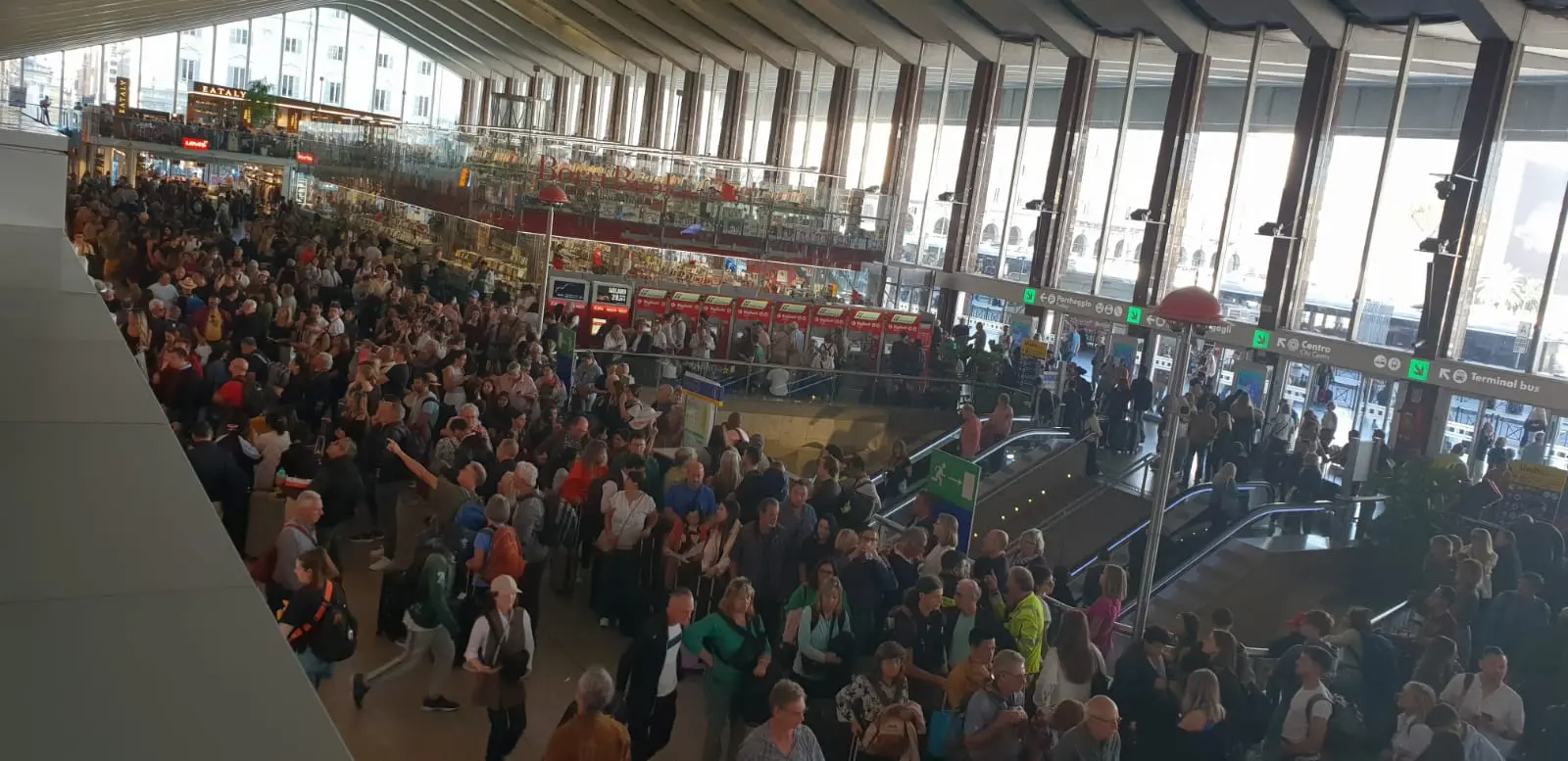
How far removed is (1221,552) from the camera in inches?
441

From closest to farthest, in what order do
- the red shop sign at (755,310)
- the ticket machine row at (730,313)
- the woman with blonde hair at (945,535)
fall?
the woman with blonde hair at (945,535), the ticket machine row at (730,313), the red shop sign at (755,310)

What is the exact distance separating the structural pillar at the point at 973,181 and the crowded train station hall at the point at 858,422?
0.10 metres

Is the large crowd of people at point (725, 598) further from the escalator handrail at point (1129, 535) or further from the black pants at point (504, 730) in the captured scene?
the escalator handrail at point (1129, 535)

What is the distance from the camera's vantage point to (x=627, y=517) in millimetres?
7688

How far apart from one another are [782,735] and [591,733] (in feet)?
2.28

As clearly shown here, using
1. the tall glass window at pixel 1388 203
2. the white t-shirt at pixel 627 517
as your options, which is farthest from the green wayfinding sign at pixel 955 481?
the tall glass window at pixel 1388 203

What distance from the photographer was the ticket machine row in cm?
1786

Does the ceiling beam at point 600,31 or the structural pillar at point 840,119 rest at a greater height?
the ceiling beam at point 600,31

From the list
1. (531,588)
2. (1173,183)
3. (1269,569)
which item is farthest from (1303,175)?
(531,588)

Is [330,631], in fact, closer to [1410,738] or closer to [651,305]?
[1410,738]

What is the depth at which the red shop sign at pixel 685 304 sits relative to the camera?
1845 centimetres

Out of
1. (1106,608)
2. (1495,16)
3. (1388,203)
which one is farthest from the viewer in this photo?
(1388,203)

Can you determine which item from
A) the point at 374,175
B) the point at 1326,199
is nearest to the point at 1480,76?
the point at 1326,199

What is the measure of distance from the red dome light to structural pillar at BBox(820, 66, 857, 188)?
2559cm
